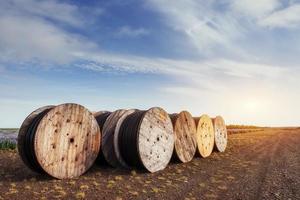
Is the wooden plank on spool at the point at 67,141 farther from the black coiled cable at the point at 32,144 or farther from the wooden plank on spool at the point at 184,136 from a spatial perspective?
the wooden plank on spool at the point at 184,136

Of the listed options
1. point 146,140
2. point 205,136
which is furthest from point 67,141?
point 205,136

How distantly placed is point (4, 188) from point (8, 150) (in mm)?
10607

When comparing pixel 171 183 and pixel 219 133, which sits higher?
pixel 219 133

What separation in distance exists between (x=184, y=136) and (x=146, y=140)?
2883 millimetres

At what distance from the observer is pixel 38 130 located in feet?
35.2

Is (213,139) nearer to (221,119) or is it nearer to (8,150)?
(221,119)

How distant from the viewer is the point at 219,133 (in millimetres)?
19312

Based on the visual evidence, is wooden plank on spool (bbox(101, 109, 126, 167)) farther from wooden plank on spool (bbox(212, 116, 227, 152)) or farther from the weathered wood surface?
wooden plank on spool (bbox(212, 116, 227, 152))

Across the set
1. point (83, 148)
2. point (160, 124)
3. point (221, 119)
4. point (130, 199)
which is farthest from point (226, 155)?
point (130, 199)

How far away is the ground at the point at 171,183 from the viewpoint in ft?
31.2

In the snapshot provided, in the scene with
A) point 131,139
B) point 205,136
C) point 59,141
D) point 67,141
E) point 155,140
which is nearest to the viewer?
point 59,141

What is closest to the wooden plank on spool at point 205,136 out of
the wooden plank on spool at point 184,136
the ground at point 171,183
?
the wooden plank on spool at point 184,136

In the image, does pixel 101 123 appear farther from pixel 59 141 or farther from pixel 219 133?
pixel 219 133

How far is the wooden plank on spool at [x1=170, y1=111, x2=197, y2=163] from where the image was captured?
14602mm
